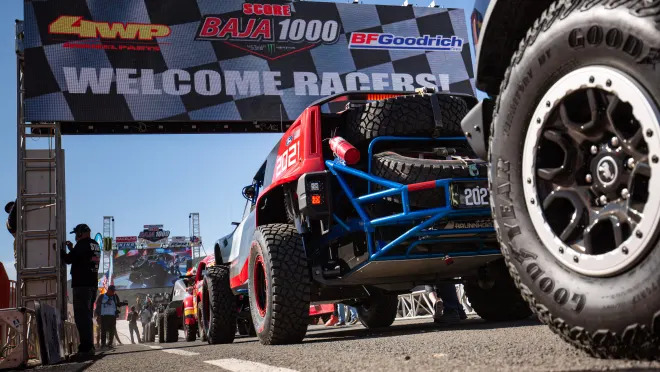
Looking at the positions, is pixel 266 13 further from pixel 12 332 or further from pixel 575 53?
pixel 575 53

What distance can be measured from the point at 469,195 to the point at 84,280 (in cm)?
487

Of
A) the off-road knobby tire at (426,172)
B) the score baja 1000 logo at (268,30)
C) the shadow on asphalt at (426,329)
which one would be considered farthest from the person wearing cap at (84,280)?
the score baja 1000 logo at (268,30)

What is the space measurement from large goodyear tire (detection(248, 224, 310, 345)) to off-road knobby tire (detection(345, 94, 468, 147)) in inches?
37.1

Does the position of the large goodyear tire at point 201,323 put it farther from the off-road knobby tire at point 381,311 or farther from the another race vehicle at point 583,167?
the another race vehicle at point 583,167

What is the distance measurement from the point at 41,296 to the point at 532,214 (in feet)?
33.0

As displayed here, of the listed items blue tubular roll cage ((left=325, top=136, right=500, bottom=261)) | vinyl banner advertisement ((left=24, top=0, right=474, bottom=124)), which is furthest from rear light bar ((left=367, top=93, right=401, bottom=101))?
vinyl banner advertisement ((left=24, top=0, right=474, bottom=124))

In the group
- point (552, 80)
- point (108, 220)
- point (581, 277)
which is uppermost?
point (108, 220)

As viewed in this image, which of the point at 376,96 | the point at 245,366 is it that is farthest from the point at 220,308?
the point at 245,366

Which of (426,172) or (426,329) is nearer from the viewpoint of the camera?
(426,172)

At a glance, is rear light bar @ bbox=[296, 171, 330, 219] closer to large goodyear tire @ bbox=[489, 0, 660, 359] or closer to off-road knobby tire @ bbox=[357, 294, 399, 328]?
large goodyear tire @ bbox=[489, 0, 660, 359]

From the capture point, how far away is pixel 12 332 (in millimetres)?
5945

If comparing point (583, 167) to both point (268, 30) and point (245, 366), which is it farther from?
point (268, 30)

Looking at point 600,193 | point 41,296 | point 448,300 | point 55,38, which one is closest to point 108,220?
point 55,38

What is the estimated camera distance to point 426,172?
4.32m
